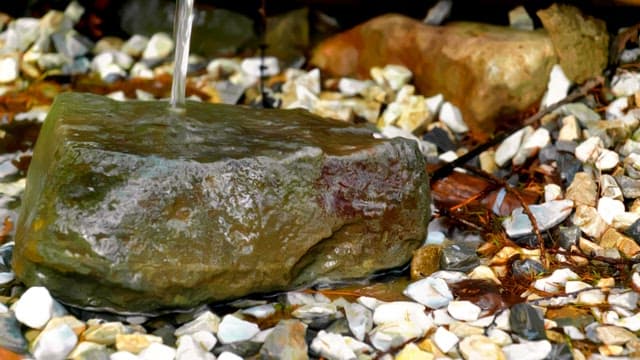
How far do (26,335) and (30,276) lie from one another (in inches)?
6.3

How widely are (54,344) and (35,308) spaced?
5.4 inches

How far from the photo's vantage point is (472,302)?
237cm

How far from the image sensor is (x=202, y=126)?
8.57ft

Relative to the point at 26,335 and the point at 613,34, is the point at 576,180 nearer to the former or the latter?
the point at 613,34

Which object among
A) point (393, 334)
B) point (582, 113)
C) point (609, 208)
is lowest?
point (393, 334)

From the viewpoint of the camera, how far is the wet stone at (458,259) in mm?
2555

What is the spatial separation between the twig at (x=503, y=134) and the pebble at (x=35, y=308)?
1437 mm

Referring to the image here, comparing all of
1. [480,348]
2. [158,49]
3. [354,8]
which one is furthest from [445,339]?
[158,49]

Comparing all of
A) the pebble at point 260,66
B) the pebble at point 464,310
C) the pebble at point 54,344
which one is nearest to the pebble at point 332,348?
the pebble at point 464,310

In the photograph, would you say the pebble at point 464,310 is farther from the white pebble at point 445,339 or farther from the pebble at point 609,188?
the pebble at point 609,188

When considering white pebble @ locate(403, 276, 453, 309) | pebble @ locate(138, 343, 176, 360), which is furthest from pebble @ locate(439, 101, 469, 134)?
pebble @ locate(138, 343, 176, 360)

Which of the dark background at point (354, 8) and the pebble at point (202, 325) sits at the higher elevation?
the dark background at point (354, 8)

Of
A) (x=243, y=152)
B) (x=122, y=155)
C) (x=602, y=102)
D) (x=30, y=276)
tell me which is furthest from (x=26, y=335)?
(x=602, y=102)

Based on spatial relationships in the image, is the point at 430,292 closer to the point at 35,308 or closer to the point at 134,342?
the point at 134,342
